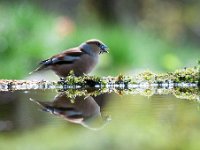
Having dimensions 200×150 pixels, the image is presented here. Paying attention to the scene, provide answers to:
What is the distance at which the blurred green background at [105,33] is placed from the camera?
9.63 metres

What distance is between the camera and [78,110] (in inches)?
155

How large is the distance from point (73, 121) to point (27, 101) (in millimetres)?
937

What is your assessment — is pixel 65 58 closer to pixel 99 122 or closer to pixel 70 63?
pixel 70 63

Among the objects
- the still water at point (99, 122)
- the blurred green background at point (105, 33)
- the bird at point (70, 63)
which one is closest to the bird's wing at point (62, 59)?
the bird at point (70, 63)

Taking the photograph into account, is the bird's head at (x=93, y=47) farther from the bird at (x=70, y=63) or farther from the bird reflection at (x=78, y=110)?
the bird reflection at (x=78, y=110)

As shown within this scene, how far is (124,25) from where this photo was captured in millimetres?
12680

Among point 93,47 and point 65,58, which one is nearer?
point 65,58

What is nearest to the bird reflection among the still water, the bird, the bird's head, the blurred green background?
the still water

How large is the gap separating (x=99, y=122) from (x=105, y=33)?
24.2 ft

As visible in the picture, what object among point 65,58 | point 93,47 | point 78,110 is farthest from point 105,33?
point 78,110

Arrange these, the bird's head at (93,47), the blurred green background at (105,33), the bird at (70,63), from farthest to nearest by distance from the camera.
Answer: the blurred green background at (105,33), the bird's head at (93,47), the bird at (70,63)

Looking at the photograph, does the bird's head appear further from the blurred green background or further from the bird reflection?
the blurred green background

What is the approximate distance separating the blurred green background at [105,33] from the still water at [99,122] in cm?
459

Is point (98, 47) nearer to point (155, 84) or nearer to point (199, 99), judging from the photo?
point (155, 84)
